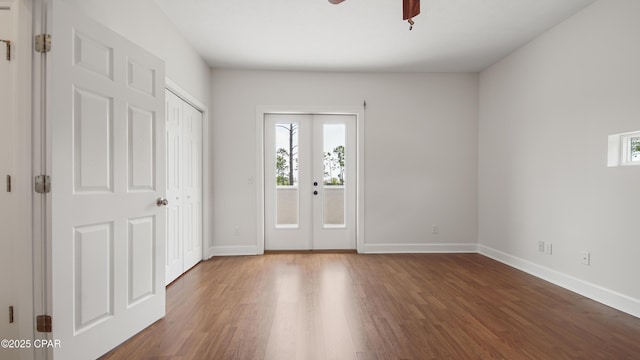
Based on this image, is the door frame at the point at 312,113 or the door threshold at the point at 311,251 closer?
the door frame at the point at 312,113

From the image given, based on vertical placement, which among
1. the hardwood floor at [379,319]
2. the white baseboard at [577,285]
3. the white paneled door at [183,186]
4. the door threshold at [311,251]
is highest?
the white paneled door at [183,186]

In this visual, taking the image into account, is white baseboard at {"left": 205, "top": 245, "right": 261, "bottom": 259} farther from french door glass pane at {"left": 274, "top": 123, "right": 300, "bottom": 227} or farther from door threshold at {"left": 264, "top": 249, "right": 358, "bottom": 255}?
french door glass pane at {"left": 274, "top": 123, "right": 300, "bottom": 227}

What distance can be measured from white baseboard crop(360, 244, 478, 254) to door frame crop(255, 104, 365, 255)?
0.62 feet

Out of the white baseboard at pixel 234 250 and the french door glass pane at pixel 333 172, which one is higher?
the french door glass pane at pixel 333 172

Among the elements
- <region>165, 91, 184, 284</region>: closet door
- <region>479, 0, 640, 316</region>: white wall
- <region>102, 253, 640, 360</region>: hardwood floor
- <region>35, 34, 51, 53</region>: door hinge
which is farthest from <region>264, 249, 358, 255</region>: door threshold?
<region>35, 34, 51, 53</region>: door hinge

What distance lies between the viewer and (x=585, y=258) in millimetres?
2959

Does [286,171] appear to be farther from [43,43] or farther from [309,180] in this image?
[43,43]

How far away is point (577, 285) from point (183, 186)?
14.2 feet

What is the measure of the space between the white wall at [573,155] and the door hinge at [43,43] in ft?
13.6

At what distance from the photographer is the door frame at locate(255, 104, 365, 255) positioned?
4.56 metres

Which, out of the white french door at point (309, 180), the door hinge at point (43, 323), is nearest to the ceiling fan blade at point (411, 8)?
the white french door at point (309, 180)

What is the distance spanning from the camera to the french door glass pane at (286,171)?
187 inches

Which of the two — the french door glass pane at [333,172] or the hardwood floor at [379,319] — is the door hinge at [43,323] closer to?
the hardwood floor at [379,319]

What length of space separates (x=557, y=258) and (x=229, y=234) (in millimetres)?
4086
